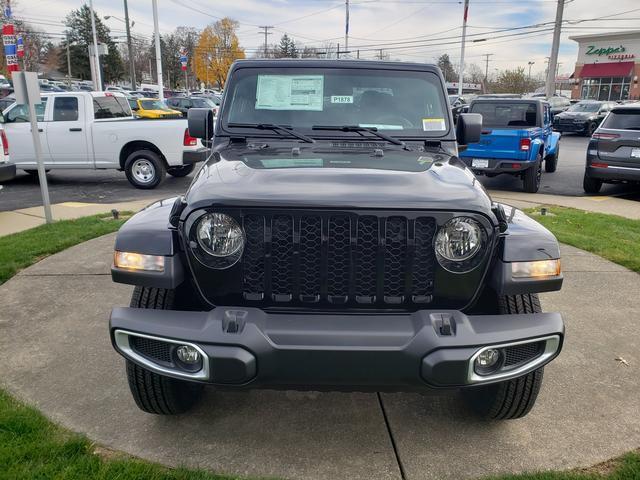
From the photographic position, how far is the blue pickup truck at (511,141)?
33.0ft

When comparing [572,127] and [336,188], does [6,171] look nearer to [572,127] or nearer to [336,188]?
[336,188]

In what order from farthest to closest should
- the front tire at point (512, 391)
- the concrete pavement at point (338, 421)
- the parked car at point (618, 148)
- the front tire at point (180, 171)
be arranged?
the front tire at point (180, 171) → the parked car at point (618, 148) → the concrete pavement at point (338, 421) → the front tire at point (512, 391)

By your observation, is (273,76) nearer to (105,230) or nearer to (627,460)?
(627,460)

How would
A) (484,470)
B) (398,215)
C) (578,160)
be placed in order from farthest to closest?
(578,160)
(484,470)
(398,215)

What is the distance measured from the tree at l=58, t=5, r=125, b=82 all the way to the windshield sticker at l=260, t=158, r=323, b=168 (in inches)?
2876

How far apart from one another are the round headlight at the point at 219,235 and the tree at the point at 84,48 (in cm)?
7353

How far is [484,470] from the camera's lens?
2.56 meters

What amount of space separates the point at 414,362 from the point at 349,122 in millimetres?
1885

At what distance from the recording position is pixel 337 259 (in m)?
2.32

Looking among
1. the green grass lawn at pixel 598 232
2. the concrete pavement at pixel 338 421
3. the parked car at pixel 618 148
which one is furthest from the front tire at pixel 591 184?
the concrete pavement at pixel 338 421

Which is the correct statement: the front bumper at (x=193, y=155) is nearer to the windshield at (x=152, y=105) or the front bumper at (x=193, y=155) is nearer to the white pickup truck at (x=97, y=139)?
the white pickup truck at (x=97, y=139)

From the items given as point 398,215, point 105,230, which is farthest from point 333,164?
point 105,230

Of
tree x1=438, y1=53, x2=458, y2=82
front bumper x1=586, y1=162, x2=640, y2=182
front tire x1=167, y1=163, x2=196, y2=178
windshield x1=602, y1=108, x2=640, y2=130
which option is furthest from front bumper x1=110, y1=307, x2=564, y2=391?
tree x1=438, y1=53, x2=458, y2=82

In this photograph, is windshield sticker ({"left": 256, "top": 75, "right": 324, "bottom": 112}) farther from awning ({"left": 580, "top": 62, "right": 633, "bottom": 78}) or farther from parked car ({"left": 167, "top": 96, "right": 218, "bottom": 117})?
awning ({"left": 580, "top": 62, "right": 633, "bottom": 78})
